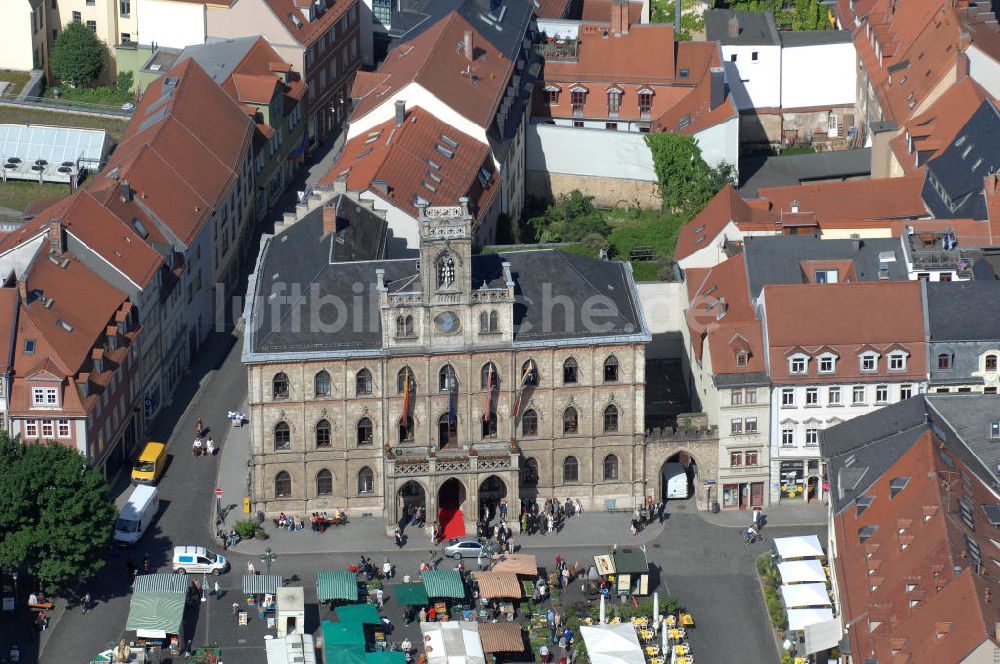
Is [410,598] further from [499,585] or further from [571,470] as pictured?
[571,470]

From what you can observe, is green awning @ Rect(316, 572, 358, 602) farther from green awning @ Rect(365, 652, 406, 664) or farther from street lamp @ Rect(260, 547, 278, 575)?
green awning @ Rect(365, 652, 406, 664)

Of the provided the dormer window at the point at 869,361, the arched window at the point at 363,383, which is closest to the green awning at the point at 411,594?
the arched window at the point at 363,383

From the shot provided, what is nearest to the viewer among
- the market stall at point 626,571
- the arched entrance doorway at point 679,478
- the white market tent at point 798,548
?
the market stall at point 626,571

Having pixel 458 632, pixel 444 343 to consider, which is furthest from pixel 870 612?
pixel 444 343

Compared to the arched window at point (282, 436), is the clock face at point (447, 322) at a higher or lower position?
higher

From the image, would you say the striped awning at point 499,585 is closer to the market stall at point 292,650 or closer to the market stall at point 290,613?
the market stall at point 290,613

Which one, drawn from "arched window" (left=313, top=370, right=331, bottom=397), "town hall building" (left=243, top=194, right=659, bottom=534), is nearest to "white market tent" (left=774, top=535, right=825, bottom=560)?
"town hall building" (left=243, top=194, right=659, bottom=534)

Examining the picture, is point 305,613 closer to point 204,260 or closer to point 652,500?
point 652,500
